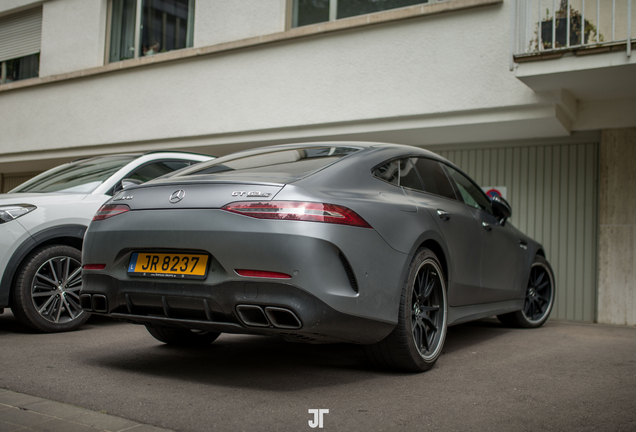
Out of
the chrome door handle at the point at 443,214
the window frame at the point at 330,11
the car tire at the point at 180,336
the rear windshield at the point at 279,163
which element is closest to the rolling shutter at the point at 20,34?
the window frame at the point at 330,11

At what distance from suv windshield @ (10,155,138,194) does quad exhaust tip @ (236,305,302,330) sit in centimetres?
321

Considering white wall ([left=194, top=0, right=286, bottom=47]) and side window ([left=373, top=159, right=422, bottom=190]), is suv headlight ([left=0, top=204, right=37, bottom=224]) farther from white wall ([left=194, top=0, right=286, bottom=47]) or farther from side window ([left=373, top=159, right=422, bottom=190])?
white wall ([left=194, top=0, right=286, bottom=47])

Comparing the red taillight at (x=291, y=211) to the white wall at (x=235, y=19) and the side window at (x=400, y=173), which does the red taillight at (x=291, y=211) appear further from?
the white wall at (x=235, y=19)

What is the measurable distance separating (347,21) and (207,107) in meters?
2.93

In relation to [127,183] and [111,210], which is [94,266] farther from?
[127,183]

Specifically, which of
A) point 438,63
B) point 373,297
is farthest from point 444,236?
point 438,63

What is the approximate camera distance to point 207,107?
10.3 meters

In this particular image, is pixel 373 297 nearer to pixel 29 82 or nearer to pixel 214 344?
pixel 214 344

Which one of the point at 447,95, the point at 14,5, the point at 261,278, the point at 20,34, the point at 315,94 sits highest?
the point at 14,5

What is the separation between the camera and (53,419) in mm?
2732

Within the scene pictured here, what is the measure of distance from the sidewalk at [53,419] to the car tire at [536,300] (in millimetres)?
4648

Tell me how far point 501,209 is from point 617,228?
315 centimetres

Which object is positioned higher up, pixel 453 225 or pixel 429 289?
pixel 453 225

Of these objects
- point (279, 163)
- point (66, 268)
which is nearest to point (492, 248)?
point (279, 163)
